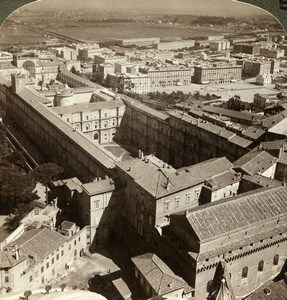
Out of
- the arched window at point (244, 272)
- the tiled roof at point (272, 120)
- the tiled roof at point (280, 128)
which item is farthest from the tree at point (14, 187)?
the tiled roof at point (272, 120)

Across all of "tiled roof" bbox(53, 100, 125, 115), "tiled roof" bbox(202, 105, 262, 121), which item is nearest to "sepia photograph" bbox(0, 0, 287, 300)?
"tiled roof" bbox(53, 100, 125, 115)

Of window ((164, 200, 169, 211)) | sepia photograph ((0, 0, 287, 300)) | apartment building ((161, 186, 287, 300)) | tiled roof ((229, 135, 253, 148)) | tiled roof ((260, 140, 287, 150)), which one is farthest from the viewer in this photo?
tiled roof ((229, 135, 253, 148))

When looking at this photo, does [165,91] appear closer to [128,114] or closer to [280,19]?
[128,114]

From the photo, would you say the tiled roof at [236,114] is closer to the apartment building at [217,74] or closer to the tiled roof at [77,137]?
the tiled roof at [77,137]

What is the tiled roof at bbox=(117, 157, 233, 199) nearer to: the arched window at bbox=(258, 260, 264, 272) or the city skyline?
the arched window at bbox=(258, 260, 264, 272)

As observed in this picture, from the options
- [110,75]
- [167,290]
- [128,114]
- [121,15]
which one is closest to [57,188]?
[167,290]
